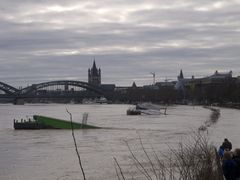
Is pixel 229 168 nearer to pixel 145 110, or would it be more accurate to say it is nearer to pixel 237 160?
pixel 237 160

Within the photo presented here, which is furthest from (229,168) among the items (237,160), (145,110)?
(145,110)

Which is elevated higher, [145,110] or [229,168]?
[229,168]

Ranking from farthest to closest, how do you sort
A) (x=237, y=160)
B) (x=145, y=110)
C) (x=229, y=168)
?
(x=145, y=110)
(x=237, y=160)
(x=229, y=168)

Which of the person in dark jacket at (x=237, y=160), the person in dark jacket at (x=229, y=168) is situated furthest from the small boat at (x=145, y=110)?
the person in dark jacket at (x=229, y=168)

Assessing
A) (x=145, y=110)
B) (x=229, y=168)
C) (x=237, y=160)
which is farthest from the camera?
(x=145, y=110)

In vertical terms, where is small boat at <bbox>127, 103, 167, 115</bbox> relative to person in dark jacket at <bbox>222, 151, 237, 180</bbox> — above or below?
below

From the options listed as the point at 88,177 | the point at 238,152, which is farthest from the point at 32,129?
the point at 238,152

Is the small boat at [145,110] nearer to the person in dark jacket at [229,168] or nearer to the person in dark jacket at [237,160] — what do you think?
the person in dark jacket at [237,160]

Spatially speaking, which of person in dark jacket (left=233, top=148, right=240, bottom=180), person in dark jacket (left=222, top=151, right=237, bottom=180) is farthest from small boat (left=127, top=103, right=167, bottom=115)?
person in dark jacket (left=222, top=151, right=237, bottom=180)

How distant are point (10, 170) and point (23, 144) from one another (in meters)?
14.6

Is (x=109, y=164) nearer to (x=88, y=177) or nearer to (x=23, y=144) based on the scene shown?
(x=88, y=177)

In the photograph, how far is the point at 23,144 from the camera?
39.1m

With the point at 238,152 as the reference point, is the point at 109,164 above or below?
below

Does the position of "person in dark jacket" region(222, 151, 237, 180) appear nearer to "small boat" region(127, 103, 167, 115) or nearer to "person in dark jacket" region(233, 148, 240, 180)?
"person in dark jacket" region(233, 148, 240, 180)
